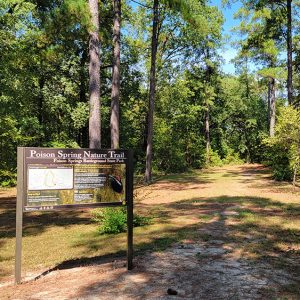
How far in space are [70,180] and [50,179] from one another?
0.92 feet

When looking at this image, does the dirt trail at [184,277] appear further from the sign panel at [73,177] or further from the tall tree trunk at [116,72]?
the tall tree trunk at [116,72]

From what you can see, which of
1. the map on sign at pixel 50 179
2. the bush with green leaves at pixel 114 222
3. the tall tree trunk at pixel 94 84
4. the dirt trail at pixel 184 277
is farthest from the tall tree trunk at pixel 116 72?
the map on sign at pixel 50 179

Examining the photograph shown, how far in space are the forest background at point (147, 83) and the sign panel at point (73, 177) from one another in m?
5.32

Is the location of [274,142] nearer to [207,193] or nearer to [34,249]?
[207,193]

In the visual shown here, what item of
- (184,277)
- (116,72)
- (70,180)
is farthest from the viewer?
(116,72)

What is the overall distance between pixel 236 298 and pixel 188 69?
112 ft

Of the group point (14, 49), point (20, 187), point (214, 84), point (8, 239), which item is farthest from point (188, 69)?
point (20, 187)

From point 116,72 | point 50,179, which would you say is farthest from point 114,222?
point 116,72

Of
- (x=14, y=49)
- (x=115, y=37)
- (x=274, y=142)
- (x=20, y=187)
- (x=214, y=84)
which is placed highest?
(x=214, y=84)

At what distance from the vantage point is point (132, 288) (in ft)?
15.0

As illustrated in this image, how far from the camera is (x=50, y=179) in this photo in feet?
16.6

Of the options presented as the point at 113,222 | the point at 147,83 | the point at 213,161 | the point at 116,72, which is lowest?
the point at 113,222

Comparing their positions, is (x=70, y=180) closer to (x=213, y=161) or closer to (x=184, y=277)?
(x=184, y=277)

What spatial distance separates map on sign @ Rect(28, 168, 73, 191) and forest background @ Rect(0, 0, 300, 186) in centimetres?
535
